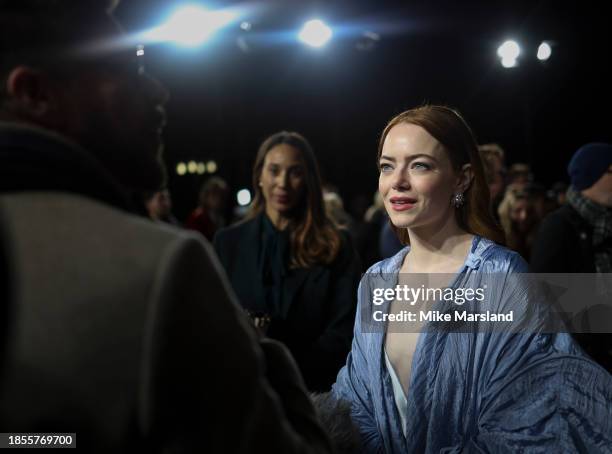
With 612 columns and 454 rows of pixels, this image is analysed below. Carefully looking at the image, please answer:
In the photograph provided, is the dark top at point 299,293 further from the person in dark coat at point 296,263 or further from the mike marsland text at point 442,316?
the mike marsland text at point 442,316

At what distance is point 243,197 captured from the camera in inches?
755

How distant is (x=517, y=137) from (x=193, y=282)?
52.2 feet

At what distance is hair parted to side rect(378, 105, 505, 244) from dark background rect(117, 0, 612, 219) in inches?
170

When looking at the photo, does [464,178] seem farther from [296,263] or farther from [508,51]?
[508,51]

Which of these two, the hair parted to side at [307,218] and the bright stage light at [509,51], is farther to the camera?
the bright stage light at [509,51]

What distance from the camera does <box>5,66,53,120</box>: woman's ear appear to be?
1105 millimetres

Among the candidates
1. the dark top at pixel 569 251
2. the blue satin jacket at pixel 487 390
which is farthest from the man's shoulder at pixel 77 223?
the dark top at pixel 569 251

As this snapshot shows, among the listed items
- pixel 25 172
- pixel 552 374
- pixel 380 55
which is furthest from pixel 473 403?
pixel 380 55

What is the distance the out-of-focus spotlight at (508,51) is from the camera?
29.9 ft

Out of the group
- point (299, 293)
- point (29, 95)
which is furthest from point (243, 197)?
point (29, 95)

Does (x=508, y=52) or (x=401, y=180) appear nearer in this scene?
(x=401, y=180)

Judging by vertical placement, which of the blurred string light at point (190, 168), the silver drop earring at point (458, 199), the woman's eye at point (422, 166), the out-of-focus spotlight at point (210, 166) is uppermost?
the out-of-focus spotlight at point (210, 166)

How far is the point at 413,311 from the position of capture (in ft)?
7.54

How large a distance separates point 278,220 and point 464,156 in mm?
1603
